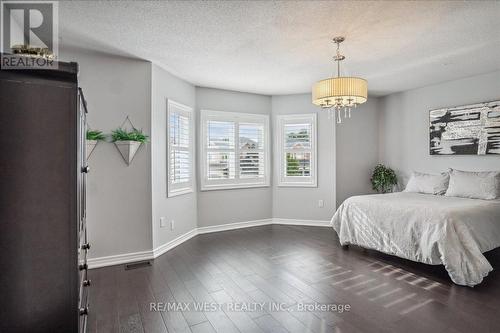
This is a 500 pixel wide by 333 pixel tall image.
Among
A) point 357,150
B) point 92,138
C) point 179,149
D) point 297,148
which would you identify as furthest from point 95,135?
point 357,150

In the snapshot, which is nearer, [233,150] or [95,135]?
[95,135]

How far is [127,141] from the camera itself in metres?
3.51

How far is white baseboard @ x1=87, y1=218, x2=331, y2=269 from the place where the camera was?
138 inches

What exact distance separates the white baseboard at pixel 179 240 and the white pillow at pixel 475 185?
2.14m

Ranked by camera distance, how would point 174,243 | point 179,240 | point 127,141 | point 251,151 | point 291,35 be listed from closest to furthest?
point 291,35
point 127,141
point 174,243
point 179,240
point 251,151

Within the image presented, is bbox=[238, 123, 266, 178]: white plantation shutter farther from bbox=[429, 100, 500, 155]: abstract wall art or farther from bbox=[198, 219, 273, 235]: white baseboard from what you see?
bbox=[429, 100, 500, 155]: abstract wall art

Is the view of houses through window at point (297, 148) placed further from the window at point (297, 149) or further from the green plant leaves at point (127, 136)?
the green plant leaves at point (127, 136)

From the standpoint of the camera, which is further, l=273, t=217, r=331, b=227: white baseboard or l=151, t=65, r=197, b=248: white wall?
l=273, t=217, r=331, b=227: white baseboard

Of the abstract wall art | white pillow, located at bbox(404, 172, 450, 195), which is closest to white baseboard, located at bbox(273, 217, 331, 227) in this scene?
white pillow, located at bbox(404, 172, 450, 195)

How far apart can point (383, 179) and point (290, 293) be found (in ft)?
11.8

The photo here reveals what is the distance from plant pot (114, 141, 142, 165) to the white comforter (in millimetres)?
2992

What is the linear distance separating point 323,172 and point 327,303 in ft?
10.8

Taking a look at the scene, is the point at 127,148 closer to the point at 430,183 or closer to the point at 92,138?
the point at 92,138

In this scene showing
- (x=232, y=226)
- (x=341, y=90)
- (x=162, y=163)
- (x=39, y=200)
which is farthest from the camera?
(x=232, y=226)
